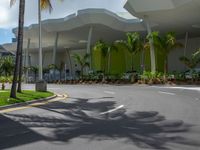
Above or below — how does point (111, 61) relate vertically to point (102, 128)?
above

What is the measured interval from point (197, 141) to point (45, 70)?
72.2 m

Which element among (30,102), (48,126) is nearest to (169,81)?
(30,102)

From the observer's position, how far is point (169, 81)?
140ft

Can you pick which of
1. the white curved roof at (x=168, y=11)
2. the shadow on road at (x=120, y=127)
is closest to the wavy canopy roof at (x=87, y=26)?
the white curved roof at (x=168, y=11)

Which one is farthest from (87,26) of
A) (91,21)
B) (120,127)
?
(120,127)

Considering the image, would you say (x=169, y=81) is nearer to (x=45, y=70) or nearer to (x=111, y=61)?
(x=111, y=61)

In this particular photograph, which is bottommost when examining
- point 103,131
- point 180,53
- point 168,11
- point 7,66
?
point 103,131

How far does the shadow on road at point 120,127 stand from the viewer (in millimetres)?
8992

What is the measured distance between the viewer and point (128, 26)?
59.5 m

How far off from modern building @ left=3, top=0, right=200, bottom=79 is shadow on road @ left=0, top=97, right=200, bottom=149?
29.1 metres

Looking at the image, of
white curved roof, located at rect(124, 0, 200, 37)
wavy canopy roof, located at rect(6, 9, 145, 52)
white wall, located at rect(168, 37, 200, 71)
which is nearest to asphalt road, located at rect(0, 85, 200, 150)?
white curved roof, located at rect(124, 0, 200, 37)

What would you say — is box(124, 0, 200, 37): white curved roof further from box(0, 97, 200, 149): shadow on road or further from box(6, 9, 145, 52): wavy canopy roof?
box(0, 97, 200, 149): shadow on road

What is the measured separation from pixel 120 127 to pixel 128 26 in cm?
4946

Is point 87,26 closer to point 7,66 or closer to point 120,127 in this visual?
point 7,66
